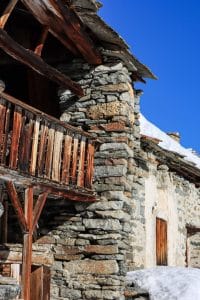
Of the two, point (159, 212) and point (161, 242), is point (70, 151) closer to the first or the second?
point (159, 212)

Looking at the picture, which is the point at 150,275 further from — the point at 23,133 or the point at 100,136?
the point at 23,133

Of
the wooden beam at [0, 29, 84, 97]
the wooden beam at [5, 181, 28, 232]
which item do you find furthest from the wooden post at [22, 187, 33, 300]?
the wooden beam at [0, 29, 84, 97]

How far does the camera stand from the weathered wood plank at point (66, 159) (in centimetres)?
820

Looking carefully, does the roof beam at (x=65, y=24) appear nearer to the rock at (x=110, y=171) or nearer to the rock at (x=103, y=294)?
the rock at (x=110, y=171)

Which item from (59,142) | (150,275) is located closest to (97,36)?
(59,142)

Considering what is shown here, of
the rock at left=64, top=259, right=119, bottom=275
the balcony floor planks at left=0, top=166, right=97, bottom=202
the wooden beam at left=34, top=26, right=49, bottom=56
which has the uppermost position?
the wooden beam at left=34, top=26, right=49, bottom=56

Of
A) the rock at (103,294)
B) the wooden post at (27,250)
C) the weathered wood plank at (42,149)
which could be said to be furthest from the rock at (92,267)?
the weathered wood plank at (42,149)

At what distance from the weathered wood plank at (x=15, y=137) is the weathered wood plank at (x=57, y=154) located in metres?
0.90

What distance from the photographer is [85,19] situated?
8.97 meters

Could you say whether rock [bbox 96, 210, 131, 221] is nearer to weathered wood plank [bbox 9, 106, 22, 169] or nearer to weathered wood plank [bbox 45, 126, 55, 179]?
weathered wood plank [bbox 45, 126, 55, 179]

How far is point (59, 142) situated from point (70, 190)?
78 cm

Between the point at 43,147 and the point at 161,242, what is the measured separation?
5140mm

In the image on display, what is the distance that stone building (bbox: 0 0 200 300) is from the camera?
767cm

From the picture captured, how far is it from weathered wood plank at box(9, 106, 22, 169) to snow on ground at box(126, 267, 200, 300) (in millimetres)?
3274
